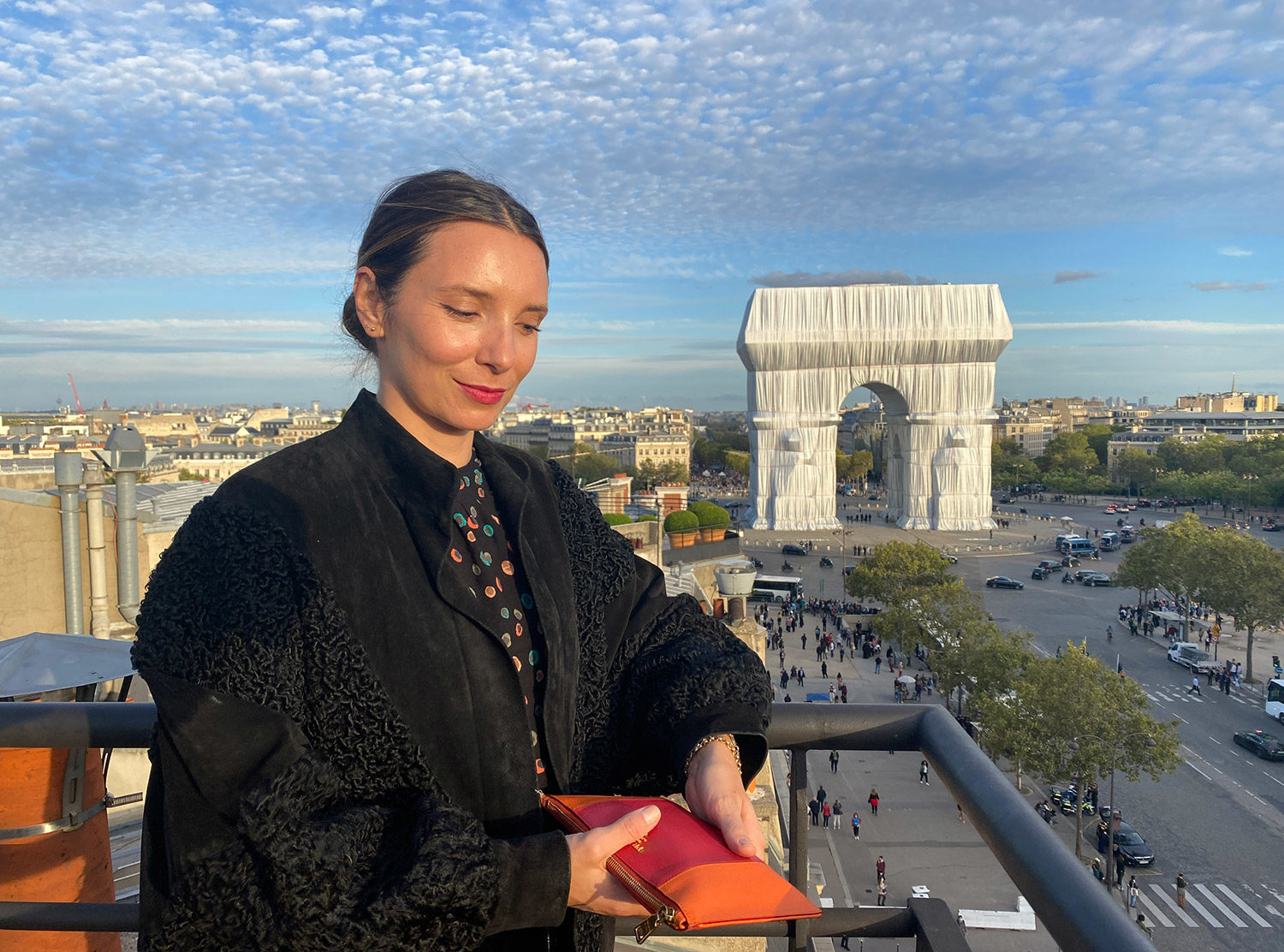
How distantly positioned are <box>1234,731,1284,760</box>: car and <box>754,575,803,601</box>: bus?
996 centimetres

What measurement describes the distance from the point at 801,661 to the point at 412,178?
56.4 feet

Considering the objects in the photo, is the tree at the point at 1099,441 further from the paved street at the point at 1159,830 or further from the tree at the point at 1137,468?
the paved street at the point at 1159,830

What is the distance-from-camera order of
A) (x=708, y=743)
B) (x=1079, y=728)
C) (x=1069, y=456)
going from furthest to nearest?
(x=1069, y=456)
(x=1079, y=728)
(x=708, y=743)

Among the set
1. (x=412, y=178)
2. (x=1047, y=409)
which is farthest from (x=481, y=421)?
(x=1047, y=409)

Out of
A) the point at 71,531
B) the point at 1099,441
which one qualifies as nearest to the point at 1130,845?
the point at 71,531

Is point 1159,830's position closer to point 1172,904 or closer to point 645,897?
point 1172,904

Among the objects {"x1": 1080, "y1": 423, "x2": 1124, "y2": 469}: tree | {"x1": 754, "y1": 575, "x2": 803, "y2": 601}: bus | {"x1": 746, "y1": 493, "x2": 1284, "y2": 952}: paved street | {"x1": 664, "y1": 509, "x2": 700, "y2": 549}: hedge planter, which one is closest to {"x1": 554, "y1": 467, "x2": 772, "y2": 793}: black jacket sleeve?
{"x1": 746, "y1": 493, "x2": 1284, "y2": 952}: paved street

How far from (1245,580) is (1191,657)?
3.05 m

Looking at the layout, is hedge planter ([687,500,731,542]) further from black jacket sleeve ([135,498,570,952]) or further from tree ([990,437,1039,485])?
tree ([990,437,1039,485])

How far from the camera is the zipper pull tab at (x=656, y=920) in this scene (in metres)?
0.87

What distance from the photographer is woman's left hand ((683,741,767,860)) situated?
99 centimetres

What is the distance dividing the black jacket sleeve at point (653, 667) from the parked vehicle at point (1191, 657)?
1921 centimetres

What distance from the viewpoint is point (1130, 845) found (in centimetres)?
1038

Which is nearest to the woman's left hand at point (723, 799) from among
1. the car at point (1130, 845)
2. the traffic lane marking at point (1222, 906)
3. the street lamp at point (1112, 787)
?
the street lamp at point (1112, 787)
